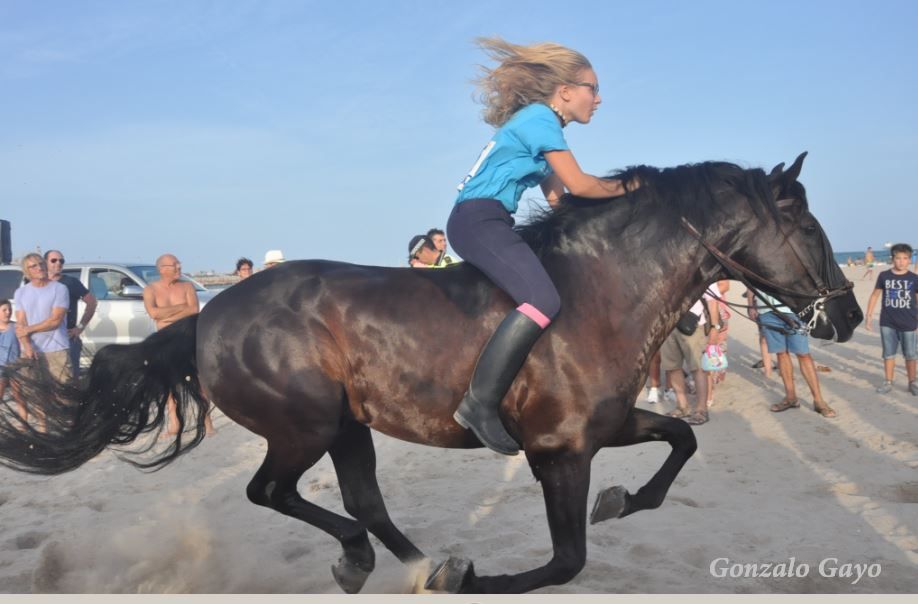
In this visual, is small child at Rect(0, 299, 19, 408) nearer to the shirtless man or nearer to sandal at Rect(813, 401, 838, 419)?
the shirtless man

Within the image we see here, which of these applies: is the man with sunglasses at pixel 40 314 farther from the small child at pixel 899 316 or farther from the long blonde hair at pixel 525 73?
the small child at pixel 899 316

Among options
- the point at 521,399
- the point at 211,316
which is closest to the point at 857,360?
the point at 521,399

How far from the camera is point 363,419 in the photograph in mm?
3588

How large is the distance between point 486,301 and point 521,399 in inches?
19.2

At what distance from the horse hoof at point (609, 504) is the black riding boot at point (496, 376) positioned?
0.77m

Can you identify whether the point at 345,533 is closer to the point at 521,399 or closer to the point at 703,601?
the point at 521,399

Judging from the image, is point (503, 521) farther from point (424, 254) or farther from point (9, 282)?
point (9, 282)

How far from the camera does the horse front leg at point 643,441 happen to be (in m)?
3.69

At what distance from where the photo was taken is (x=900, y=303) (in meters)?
9.30

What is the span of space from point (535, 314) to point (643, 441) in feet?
3.24

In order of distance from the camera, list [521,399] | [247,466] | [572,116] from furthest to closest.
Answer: [247,466] → [572,116] → [521,399]

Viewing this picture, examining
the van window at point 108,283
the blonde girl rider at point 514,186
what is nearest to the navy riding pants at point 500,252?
the blonde girl rider at point 514,186

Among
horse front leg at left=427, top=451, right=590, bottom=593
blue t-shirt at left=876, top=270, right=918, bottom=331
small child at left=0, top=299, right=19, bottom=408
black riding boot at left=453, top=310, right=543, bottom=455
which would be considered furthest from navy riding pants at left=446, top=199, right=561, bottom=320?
blue t-shirt at left=876, top=270, right=918, bottom=331
